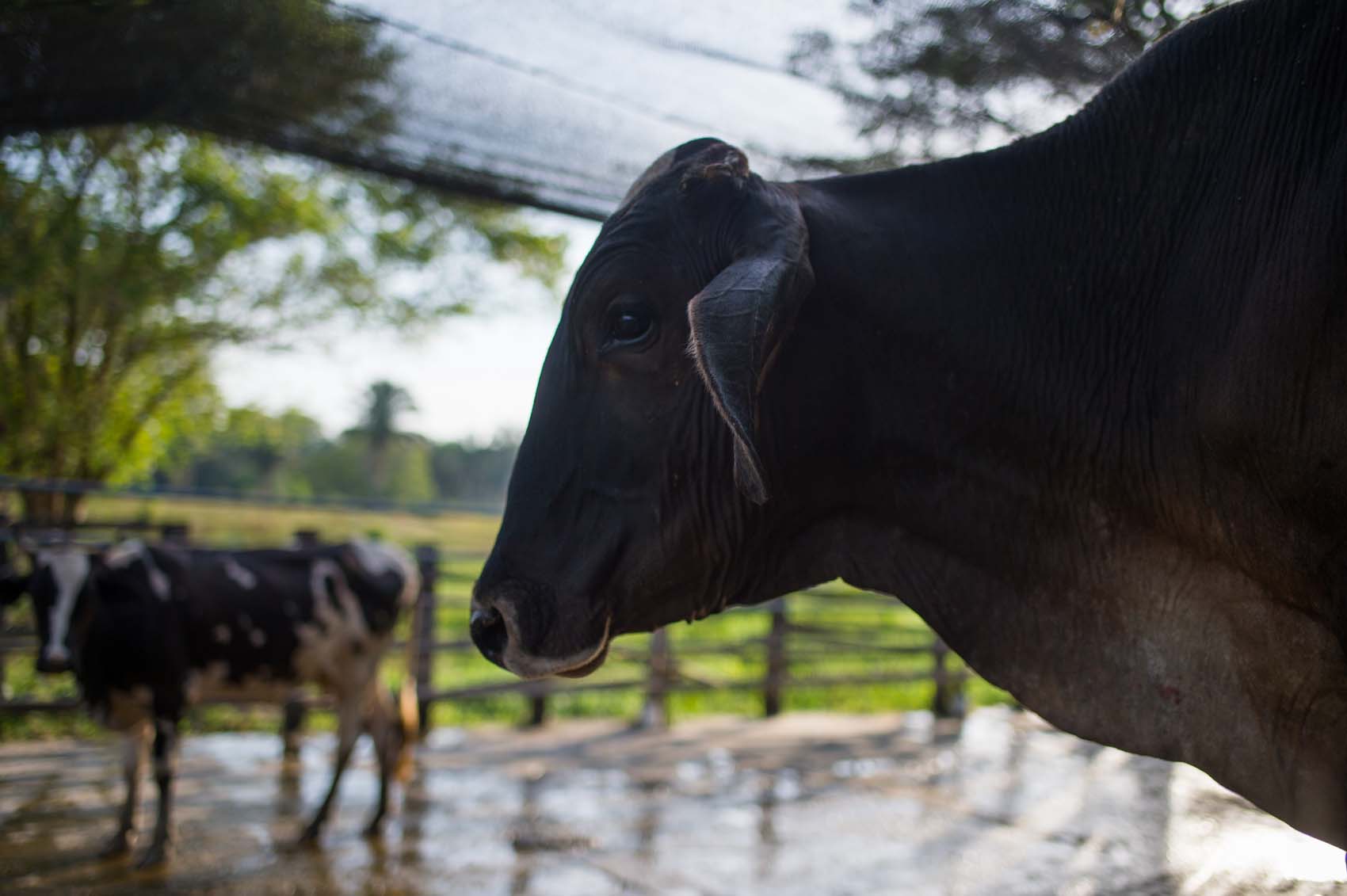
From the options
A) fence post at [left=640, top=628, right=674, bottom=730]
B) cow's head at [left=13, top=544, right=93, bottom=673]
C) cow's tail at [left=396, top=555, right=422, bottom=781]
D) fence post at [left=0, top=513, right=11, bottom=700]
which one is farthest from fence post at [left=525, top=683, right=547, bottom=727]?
cow's head at [left=13, top=544, right=93, bottom=673]

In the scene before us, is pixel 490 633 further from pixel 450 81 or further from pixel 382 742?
pixel 382 742

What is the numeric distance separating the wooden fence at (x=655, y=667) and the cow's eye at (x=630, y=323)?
588cm

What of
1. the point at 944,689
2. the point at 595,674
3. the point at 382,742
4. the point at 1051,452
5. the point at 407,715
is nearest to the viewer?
the point at 1051,452

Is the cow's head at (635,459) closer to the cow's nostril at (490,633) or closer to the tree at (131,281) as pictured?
the cow's nostril at (490,633)

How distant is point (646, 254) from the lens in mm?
1948

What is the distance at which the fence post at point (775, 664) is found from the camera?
403 inches

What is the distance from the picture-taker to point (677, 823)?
6320 millimetres

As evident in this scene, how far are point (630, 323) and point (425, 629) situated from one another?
754cm

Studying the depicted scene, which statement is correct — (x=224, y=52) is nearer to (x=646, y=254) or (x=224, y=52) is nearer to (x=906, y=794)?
(x=646, y=254)

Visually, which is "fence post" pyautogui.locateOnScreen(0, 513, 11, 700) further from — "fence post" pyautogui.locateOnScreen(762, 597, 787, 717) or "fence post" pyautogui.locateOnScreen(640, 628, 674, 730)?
"fence post" pyautogui.locateOnScreen(762, 597, 787, 717)

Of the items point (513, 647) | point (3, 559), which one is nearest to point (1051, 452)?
point (513, 647)

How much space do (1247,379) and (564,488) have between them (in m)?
1.08

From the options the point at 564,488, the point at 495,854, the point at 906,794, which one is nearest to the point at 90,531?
the point at 495,854

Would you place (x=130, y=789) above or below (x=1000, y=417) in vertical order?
below
